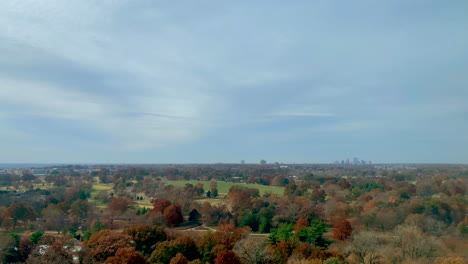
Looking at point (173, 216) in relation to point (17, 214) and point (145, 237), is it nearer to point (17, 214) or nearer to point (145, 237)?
point (145, 237)

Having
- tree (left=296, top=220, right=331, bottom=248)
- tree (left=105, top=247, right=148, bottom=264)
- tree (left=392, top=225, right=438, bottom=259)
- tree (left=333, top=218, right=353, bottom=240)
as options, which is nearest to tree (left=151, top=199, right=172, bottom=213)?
A: tree (left=296, top=220, right=331, bottom=248)

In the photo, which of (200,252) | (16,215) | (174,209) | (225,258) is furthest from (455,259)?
→ (16,215)

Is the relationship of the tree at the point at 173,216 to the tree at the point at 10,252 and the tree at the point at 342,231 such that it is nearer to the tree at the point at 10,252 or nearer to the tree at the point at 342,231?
the tree at the point at 10,252

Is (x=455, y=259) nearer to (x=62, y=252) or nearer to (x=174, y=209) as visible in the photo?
(x=62, y=252)

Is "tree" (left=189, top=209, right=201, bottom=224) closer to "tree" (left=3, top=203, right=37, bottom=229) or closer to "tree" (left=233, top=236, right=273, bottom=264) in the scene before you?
"tree" (left=3, top=203, right=37, bottom=229)

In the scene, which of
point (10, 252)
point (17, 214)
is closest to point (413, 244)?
point (10, 252)

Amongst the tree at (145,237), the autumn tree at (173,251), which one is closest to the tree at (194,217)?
the tree at (145,237)
